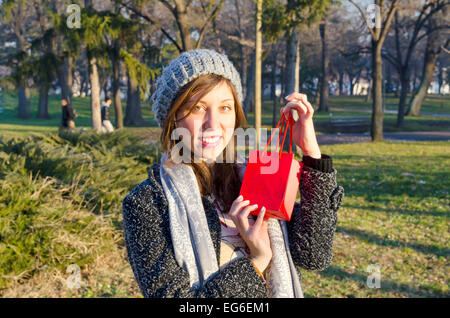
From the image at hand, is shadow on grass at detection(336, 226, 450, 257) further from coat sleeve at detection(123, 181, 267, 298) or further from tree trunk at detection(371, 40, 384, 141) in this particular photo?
tree trunk at detection(371, 40, 384, 141)

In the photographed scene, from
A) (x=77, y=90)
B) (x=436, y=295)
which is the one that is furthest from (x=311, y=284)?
(x=77, y=90)

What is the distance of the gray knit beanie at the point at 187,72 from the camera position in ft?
5.30

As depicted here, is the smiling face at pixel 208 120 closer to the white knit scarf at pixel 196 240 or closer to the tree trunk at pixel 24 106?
the white knit scarf at pixel 196 240

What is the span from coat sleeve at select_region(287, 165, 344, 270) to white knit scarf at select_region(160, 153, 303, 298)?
0.24 ft

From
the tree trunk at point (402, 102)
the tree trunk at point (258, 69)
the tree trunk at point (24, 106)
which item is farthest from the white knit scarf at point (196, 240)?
the tree trunk at point (24, 106)

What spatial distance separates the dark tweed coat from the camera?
4.62ft

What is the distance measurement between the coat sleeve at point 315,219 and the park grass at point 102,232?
2882 mm

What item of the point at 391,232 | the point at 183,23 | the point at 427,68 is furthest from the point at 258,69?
the point at 427,68

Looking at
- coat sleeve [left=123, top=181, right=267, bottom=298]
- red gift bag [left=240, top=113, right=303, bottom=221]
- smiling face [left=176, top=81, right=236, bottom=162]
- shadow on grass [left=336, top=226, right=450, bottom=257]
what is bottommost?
shadow on grass [left=336, top=226, right=450, bottom=257]

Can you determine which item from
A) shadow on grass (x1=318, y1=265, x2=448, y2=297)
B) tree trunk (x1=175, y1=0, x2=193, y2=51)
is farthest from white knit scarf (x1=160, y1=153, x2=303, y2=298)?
tree trunk (x1=175, y1=0, x2=193, y2=51)

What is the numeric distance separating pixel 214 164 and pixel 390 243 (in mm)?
4654

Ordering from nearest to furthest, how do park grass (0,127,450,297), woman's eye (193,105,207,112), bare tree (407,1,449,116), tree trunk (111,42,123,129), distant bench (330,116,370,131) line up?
woman's eye (193,105,207,112), park grass (0,127,450,297), tree trunk (111,42,123,129), distant bench (330,116,370,131), bare tree (407,1,449,116)

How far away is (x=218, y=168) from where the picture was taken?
1797 millimetres
